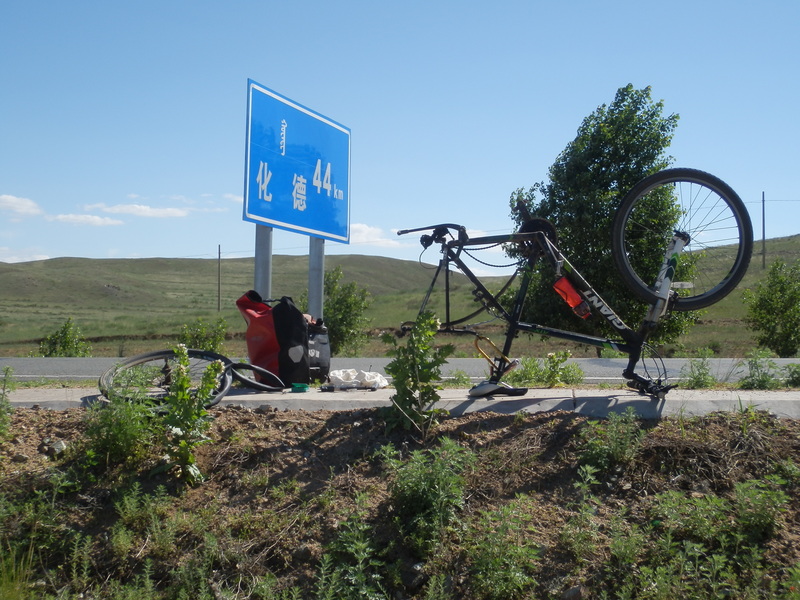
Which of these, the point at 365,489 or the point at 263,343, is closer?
the point at 365,489

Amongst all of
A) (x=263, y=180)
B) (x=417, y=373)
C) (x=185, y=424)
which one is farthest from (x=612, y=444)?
(x=263, y=180)

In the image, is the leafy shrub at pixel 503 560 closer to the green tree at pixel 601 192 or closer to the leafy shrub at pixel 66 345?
the green tree at pixel 601 192

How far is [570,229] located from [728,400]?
11197 mm

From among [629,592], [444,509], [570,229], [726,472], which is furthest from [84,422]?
[570,229]

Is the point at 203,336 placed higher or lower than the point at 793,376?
lower

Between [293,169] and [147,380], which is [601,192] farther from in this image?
[147,380]

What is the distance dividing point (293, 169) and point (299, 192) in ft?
0.99

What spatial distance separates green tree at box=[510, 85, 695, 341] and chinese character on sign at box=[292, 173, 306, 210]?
22.7ft

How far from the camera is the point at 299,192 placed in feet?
29.5

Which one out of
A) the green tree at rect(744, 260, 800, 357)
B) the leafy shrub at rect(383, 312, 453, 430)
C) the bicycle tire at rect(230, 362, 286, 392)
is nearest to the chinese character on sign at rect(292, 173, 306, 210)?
the bicycle tire at rect(230, 362, 286, 392)

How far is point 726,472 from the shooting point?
3.70 metres

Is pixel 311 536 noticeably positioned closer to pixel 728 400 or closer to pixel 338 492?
pixel 338 492

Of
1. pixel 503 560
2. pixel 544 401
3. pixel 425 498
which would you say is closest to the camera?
pixel 503 560

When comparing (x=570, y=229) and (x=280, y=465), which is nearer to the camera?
(x=280, y=465)
